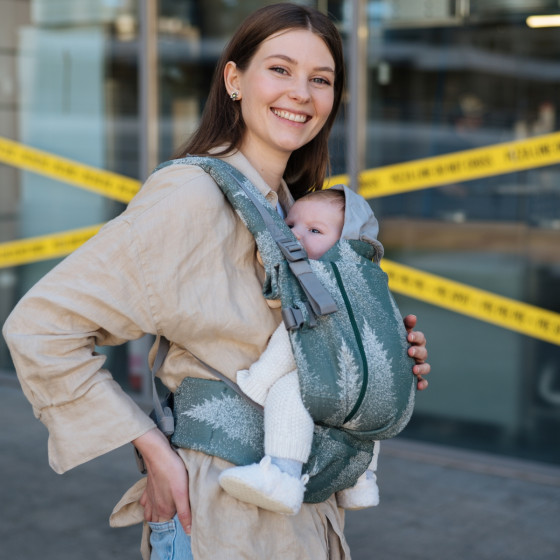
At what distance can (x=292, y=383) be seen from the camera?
181 centimetres

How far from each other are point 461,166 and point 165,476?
3.86m

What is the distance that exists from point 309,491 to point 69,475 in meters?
3.39

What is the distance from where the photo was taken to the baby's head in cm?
204

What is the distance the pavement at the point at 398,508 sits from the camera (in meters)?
4.12

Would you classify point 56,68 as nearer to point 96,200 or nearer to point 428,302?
point 96,200

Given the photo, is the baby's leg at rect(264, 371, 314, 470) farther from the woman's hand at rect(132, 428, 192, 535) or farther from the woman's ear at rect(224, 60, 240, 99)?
the woman's ear at rect(224, 60, 240, 99)

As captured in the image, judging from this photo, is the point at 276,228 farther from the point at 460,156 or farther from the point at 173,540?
the point at 460,156

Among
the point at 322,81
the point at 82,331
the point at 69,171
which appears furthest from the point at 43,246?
the point at 82,331

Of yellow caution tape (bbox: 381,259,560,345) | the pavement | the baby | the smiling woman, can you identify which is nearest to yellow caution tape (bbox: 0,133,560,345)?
yellow caution tape (bbox: 381,259,560,345)

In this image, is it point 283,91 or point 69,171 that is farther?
point 69,171

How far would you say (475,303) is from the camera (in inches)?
212

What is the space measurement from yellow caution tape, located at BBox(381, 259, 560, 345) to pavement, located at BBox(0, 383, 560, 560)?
798 mm

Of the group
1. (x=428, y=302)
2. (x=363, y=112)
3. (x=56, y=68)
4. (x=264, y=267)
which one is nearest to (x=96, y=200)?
(x=56, y=68)

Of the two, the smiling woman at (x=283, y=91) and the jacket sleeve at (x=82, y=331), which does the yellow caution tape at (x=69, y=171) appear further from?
the jacket sleeve at (x=82, y=331)
